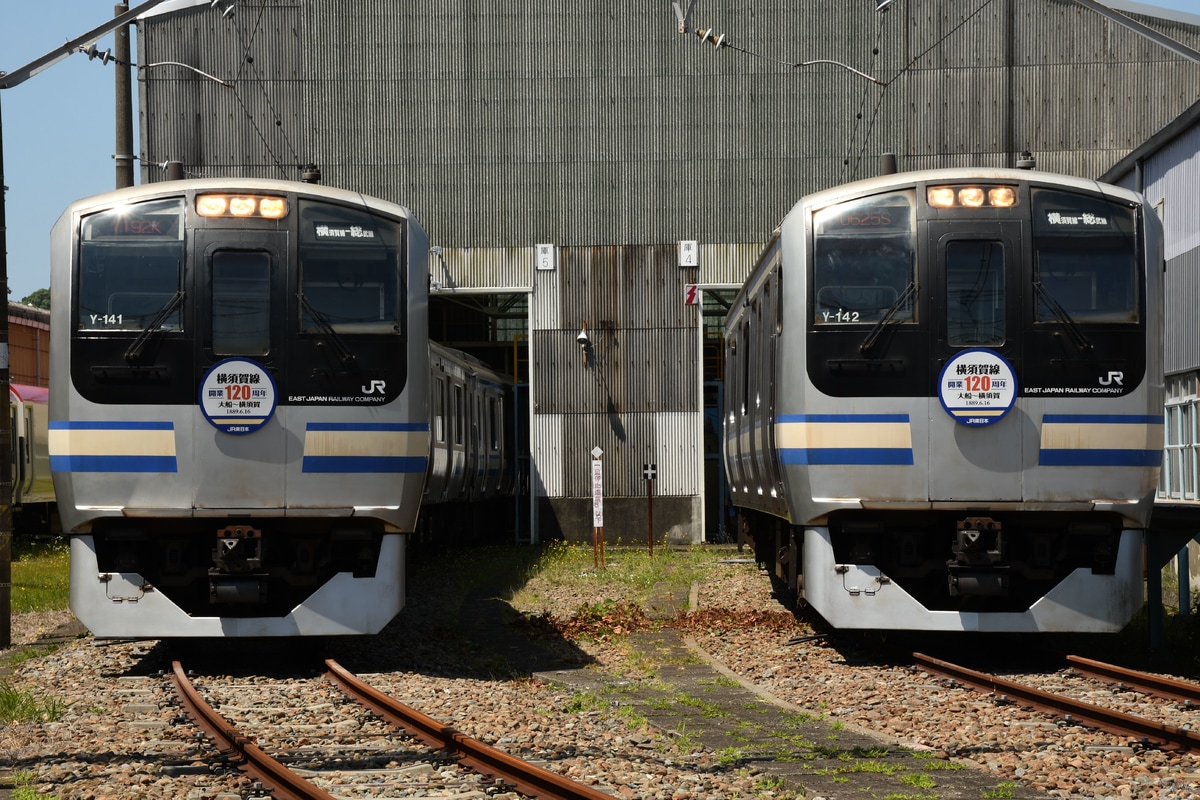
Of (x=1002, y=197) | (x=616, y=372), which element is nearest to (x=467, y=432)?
(x=616, y=372)

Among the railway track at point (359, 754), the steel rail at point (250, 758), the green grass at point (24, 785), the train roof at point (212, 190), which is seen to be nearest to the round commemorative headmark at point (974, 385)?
the train roof at point (212, 190)

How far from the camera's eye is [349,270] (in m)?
10.6

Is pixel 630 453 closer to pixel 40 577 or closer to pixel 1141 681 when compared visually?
pixel 40 577

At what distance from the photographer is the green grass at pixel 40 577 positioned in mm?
16094

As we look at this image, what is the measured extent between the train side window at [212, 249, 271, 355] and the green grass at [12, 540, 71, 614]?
3.11 m

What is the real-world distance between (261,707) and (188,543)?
206 cm

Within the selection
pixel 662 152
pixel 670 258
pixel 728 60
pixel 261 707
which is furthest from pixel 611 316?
pixel 261 707

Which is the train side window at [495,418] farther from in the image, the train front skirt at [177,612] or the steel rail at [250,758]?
the steel rail at [250,758]

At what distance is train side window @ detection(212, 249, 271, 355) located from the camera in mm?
10375

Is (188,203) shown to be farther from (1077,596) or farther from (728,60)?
(728,60)

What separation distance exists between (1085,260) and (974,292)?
86cm

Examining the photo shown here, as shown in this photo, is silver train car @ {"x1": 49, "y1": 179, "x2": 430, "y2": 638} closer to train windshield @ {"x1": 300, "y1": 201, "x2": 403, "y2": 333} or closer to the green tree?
train windshield @ {"x1": 300, "y1": 201, "x2": 403, "y2": 333}

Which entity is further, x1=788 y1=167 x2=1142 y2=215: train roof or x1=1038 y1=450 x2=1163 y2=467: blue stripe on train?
x1=788 y1=167 x2=1142 y2=215: train roof

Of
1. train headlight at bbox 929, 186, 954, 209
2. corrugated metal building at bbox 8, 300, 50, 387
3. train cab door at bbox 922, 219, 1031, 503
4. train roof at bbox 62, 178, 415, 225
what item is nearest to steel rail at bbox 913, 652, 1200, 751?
train cab door at bbox 922, 219, 1031, 503
